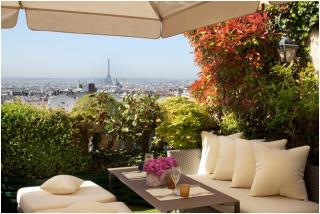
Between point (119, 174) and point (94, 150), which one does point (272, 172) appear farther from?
point (94, 150)

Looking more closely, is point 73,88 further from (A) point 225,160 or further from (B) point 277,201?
(B) point 277,201

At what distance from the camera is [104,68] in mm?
6641

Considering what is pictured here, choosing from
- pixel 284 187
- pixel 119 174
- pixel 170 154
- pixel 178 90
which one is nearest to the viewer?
pixel 284 187

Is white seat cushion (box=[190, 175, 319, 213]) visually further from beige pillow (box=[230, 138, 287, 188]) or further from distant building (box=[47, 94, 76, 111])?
distant building (box=[47, 94, 76, 111])

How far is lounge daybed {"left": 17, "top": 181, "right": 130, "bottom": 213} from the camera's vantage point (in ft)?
12.1

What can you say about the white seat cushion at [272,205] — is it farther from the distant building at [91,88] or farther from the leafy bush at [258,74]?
the distant building at [91,88]

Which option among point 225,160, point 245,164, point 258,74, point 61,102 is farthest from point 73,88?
point 245,164

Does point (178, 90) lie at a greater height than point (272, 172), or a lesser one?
greater

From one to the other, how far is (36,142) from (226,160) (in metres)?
2.60

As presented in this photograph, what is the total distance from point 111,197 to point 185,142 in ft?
6.09

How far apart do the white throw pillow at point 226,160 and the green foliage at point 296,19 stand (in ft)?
5.55

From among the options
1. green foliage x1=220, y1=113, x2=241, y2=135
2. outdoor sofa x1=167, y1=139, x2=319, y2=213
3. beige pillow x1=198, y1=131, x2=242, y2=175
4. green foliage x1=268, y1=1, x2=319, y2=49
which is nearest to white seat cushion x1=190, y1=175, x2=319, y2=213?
outdoor sofa x1=167, y1=139, x2=319, y2=213

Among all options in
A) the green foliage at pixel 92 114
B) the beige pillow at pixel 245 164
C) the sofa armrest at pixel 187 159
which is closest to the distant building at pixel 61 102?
the green foliage at pixel 92 114

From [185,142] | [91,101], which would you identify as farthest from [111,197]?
[91,101]
